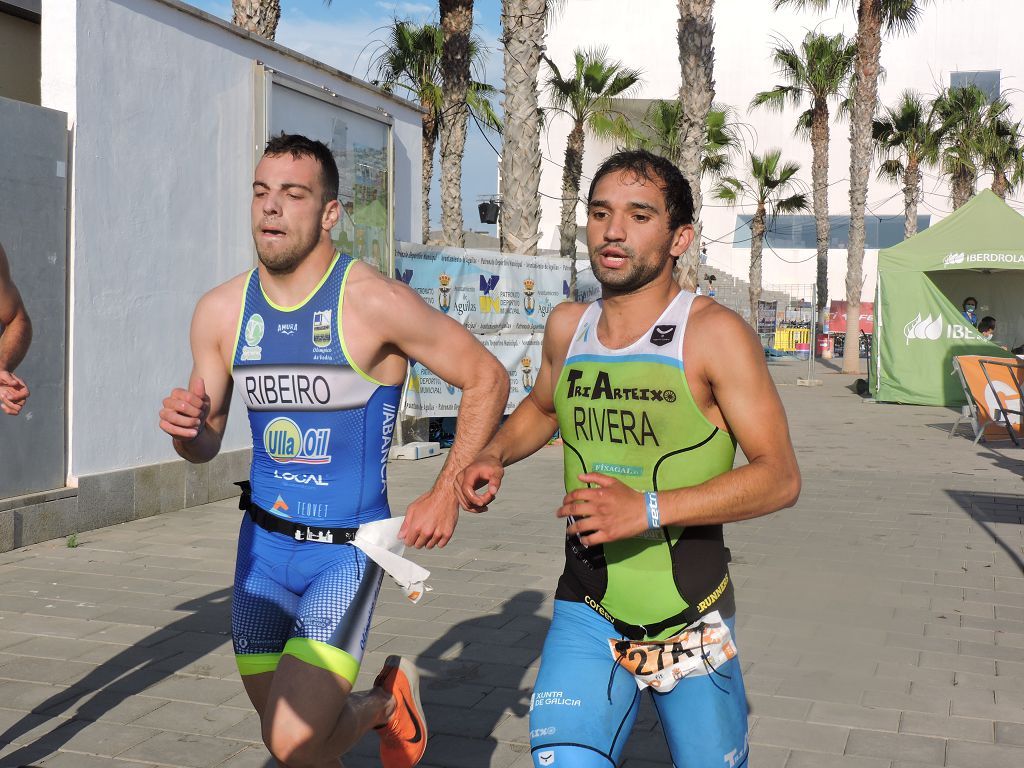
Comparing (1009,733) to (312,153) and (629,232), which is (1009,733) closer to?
(629,232)

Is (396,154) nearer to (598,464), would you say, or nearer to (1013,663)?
(1013,663)

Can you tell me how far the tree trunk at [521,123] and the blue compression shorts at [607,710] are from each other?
1173 cm

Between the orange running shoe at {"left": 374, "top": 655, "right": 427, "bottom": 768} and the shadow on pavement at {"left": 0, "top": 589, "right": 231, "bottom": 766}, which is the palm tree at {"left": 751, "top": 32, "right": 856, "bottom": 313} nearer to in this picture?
the shadow on pavement at {"left": 0, "top": 589, "right": 231, "bottom": 766}

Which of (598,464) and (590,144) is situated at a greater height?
(590,144)

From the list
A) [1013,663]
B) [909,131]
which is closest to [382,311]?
[1013,663]

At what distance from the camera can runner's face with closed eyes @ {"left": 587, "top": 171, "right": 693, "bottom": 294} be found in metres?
3.01

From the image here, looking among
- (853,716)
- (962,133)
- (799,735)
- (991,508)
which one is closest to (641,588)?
(799,735)

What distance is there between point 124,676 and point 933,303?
17.8 metres

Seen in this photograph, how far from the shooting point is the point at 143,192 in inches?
351

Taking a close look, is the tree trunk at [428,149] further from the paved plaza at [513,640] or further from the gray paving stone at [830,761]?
the gray paving stone at [830,761]

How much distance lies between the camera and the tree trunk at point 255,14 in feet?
38.8

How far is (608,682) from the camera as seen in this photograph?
284 centimetres

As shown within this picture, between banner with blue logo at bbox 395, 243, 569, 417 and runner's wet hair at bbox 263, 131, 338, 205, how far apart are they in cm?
789

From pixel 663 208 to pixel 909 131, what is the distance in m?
36.7
